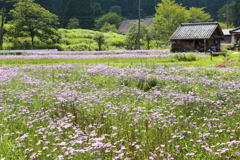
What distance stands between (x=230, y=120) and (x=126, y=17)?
338 ft

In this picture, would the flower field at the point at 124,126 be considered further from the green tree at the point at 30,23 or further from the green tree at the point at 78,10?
the green tree at the point at 78,10

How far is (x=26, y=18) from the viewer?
45.5 metres

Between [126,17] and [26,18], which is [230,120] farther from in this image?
[126,17]

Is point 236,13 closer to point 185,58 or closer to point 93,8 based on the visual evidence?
point 93,8

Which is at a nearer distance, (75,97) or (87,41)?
(75,97)

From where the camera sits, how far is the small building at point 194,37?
38.5 meters

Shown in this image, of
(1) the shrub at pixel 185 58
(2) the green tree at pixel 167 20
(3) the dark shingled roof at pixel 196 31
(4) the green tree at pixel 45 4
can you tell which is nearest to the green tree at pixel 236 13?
(2) the green tree at pixel 167 20

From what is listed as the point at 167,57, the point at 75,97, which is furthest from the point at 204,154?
the point at 167,57

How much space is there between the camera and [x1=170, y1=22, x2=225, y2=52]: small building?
3853 cm

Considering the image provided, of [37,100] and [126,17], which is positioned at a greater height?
[126,17]

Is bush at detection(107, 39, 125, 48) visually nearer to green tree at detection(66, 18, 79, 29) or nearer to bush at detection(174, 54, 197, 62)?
green tree at detection(66, 18, 79, 29)

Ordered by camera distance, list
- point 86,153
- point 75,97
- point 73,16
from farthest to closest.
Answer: point 73,16, point 75,97, point 86,153

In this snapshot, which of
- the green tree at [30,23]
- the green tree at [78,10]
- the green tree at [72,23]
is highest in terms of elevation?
the green tree at [78,10]

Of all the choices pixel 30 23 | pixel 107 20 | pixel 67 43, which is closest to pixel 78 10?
pixel 107 20
